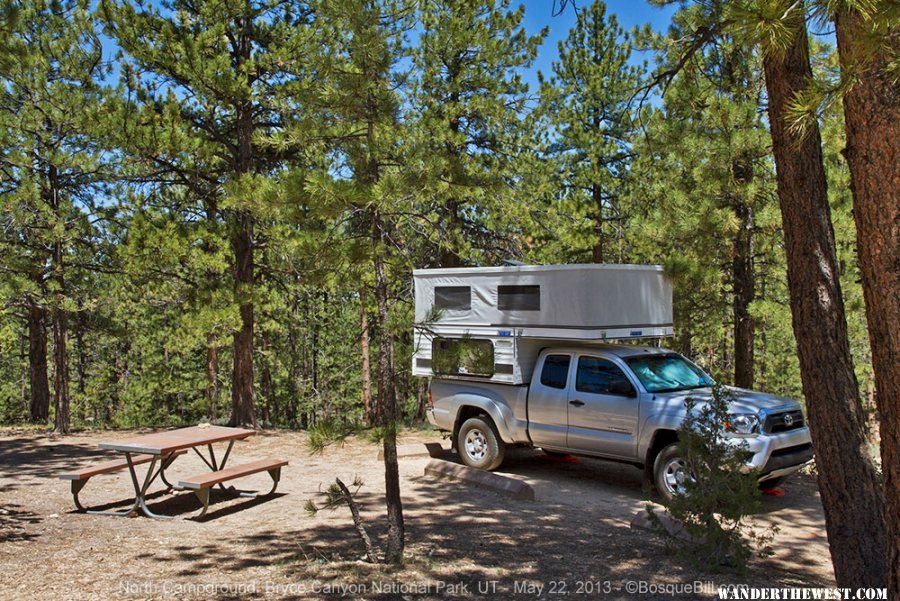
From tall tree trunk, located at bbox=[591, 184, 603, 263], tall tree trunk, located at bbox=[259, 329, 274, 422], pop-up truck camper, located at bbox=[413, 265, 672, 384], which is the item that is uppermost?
tall tree trunk, located at bbox=[591, 184, 603, 263]

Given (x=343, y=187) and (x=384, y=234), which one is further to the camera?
(x=384, y=234)

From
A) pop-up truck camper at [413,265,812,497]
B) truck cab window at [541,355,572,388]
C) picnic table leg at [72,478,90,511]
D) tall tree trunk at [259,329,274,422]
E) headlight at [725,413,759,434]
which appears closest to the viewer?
picnic table leg at [72,478,90,511]

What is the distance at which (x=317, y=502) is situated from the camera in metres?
7.97

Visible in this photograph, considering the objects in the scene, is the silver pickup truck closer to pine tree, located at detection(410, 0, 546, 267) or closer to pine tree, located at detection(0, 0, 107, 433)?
pine tree, located at detection(410, 0, 546, 267)

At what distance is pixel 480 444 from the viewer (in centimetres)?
999

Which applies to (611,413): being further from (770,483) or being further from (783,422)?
(770,483)

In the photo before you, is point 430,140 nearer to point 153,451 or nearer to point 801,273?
point 153,451

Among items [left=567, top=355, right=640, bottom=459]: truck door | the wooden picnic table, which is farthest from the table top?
[left=567, top=355, right=640, bottom=459]: truck door

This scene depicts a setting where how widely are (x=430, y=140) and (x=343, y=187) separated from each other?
8.17 metres

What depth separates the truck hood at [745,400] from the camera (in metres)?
7.81

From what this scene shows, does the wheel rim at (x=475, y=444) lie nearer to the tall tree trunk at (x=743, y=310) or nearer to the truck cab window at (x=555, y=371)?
the truck cab window at (x=555, y=371)

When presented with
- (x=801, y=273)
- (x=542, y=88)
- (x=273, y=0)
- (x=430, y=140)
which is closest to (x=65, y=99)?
(x=273, y=0)

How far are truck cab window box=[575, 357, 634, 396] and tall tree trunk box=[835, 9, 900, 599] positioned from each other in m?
5.18

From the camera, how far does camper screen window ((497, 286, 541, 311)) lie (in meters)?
9.40
